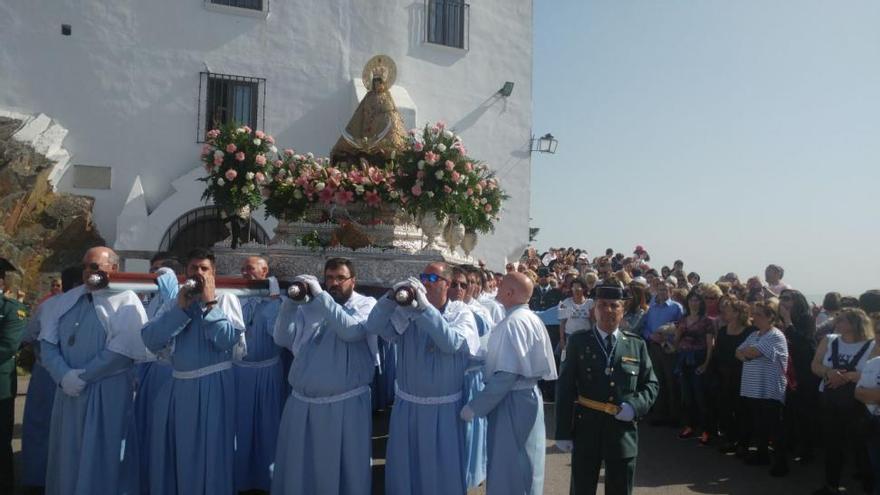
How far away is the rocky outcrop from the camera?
494 inches

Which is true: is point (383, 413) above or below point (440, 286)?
below

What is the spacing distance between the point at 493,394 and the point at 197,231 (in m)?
11.0

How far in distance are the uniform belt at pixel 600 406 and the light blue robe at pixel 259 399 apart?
107 inches

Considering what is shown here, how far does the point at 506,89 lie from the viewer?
1669 centimetres

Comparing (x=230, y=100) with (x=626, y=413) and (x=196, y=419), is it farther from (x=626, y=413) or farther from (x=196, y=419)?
(x=626, y=413)

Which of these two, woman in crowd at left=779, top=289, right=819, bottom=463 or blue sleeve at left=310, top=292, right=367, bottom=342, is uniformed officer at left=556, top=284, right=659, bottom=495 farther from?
woman in crowd at left=779, top=289, right=819, bottom=463

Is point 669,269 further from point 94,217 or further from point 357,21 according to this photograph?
point 94,217

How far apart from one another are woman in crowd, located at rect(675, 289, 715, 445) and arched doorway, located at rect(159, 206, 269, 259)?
8.41 metres

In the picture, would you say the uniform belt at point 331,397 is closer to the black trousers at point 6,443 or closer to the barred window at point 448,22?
the black trousers at point 6,443

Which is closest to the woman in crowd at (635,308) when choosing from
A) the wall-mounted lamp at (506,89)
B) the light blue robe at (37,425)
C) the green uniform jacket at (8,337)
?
the light blue robe at (37,425)

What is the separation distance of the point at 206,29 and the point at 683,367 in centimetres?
1158

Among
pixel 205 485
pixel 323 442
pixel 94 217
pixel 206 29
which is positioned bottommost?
pixel 205 485

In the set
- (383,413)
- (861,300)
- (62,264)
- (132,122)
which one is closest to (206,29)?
(132,122)

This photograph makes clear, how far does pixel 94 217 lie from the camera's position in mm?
13742
